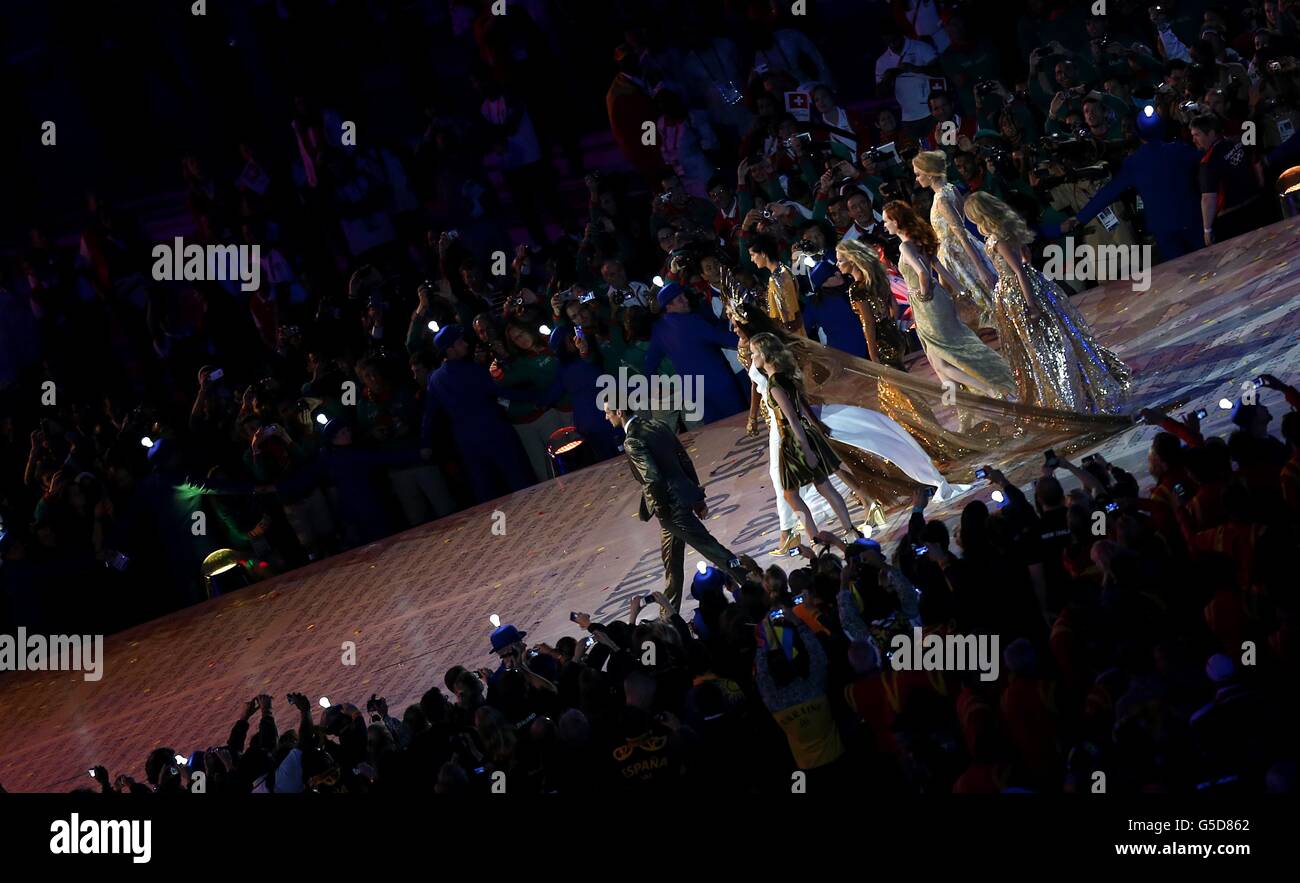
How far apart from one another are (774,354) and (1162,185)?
418 cm

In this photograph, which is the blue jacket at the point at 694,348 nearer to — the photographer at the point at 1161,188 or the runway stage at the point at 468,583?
the runway stage at the point at 468,583

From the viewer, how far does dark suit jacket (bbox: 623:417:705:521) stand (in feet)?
33.8

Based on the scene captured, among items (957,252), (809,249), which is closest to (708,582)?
(957,252)

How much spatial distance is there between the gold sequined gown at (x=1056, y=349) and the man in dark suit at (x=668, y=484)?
210cm

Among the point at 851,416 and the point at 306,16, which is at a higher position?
the point at 306,16

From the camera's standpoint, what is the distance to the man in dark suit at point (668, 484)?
33.8 feet

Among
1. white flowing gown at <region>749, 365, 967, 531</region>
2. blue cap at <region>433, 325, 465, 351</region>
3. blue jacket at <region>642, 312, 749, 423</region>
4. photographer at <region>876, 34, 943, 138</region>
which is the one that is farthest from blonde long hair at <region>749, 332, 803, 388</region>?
photographer at <region>876, 34, 943, 138</region>

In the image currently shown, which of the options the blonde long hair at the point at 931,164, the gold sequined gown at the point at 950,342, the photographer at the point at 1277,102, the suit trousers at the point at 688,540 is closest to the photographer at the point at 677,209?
the gold sequined gown at the point at 950,342

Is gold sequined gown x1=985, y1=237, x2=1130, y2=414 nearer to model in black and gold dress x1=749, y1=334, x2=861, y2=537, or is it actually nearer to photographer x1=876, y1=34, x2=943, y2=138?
model in black and gold dress x1=749, y1=334, x2=861, y2=537

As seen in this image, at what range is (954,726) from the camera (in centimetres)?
762
